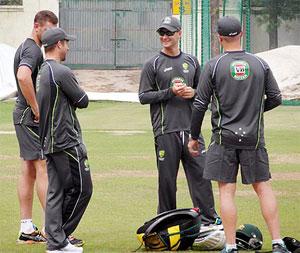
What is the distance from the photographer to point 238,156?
9.35 meters

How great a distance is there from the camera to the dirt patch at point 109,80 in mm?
36594

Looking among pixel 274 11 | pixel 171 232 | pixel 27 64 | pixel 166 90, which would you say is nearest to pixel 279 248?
pixel 171 232

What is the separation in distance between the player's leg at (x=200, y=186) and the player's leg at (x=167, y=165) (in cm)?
10

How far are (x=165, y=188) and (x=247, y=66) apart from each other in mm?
1929

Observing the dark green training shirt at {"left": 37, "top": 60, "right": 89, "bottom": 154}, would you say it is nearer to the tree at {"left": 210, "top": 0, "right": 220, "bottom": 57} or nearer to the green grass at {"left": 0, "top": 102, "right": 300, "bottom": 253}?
the green grass at {"left": 0, "top": 102, "right": 300, "bottom": 253}

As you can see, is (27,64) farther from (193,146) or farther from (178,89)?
(193,146)

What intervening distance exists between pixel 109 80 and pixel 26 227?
28.6m

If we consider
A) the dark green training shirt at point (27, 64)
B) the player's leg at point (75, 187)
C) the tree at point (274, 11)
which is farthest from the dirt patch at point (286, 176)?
the tree at point (274, 11)

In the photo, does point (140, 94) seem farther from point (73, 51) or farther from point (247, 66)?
point (73, 51)

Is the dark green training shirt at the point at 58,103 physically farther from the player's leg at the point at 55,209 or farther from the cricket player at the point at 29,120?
the cricket player at the point at 29,120

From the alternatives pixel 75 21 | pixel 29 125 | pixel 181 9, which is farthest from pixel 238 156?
pixel 75 21

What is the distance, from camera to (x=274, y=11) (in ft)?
100

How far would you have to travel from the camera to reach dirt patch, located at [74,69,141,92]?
3659 cm

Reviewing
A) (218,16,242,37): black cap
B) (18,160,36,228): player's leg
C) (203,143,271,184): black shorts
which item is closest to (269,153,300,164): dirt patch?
(18,160,36,228): player's leg
